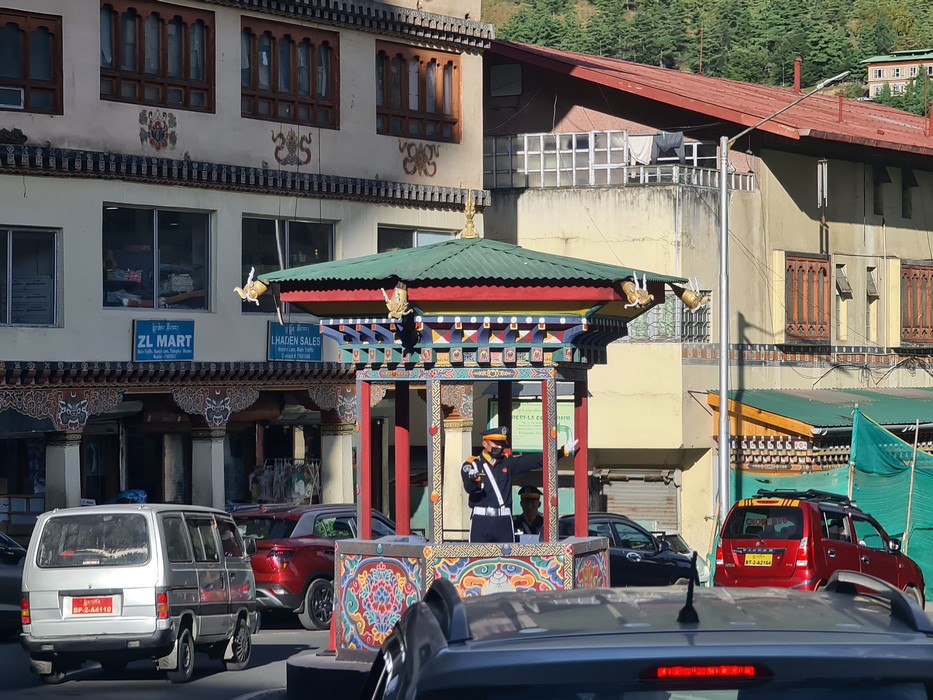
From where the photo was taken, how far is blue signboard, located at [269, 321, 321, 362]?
2928 cm

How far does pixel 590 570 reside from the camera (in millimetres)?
15180

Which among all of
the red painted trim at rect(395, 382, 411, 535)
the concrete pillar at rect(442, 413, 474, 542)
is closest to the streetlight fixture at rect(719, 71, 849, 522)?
the concrete pillar at rect(442, 413, 474, 542)

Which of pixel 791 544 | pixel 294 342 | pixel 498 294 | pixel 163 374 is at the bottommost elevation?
pixel 791 544

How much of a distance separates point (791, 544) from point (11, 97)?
517 inches

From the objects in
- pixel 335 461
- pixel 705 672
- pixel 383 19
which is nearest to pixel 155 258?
pixel 335 461

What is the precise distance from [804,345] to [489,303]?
23.0 meters

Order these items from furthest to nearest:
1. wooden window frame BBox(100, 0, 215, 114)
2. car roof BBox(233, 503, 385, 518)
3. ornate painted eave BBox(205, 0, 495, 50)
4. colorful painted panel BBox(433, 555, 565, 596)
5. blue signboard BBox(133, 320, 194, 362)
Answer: ornate painted eave BBox(205, 0, 495, 50), wooden window frame BBox(100, 0, 215, 114), blue signboard BBox(133, 320, 194, 362), car roof BBox(233, 503, 385, 518), colorful painted panel BBox(433, 555, 565, 596)

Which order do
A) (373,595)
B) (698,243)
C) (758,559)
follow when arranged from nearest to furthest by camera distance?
(373,595) < (758,559) < (698,243)

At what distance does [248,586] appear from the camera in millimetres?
18359

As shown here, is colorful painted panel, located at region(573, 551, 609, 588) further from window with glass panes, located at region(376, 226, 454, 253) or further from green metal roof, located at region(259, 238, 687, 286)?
window with glass panes, located at region(376, 226, 454, 253)

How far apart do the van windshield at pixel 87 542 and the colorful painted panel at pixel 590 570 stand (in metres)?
4.20

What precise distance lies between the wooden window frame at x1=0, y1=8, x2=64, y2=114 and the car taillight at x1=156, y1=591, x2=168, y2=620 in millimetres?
11830

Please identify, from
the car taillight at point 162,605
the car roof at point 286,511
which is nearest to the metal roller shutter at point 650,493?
the car roof at point 286,511

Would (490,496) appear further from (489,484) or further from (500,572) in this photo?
(500,572)
